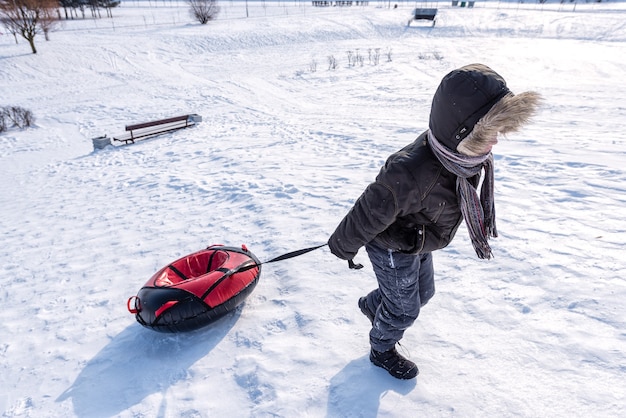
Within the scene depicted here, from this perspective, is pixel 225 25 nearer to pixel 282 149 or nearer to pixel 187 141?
pixel 187 141

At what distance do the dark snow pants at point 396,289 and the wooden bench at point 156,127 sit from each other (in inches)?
369

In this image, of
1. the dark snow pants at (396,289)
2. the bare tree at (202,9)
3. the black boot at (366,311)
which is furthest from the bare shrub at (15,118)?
the bare tree at (202,9)

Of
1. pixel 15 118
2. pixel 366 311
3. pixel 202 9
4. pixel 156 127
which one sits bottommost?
pixel 156 127

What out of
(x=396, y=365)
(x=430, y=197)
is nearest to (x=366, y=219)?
(x=430, y=197)

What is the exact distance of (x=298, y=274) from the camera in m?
3.61

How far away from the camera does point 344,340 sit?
275cm

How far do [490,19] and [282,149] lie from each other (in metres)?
30.4

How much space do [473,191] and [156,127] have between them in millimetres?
10912

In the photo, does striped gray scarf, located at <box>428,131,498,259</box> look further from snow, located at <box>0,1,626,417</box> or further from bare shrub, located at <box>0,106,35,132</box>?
bare shrub, located at <box>0,106,35,132</box>

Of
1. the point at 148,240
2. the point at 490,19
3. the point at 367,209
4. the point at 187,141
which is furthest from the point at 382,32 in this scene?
the point at 367,209

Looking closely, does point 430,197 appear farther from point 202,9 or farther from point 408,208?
point 202,9

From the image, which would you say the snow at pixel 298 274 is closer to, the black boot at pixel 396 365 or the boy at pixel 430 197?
the black boot at pixel 396 365

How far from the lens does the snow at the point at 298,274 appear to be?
7.77 ft

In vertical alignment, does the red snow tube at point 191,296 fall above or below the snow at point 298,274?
above
